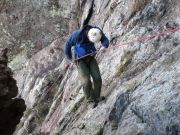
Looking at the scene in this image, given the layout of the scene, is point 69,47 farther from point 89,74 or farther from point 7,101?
point 7,101

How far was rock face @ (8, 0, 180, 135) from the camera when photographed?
898 cm

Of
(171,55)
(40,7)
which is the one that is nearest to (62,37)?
(40,7)

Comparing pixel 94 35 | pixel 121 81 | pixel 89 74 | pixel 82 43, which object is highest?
pixel 94 35

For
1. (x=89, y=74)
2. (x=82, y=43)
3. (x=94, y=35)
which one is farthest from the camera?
(x=89, y=74)

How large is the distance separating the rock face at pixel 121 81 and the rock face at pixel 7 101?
1.48 meters

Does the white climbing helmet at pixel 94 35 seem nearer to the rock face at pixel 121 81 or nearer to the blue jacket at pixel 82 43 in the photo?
the blue jacket at pixel 82 43

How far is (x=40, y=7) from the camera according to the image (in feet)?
78.4

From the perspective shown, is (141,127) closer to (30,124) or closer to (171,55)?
(171,55)

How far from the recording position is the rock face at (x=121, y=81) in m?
8.98

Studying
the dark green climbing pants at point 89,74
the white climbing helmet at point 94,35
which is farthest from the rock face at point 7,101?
the white climbing helmet at point 94,35

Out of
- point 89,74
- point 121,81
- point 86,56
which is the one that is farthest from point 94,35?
point 121,81

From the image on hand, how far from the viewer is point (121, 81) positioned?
1170cm

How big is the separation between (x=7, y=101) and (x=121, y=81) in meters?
2.98

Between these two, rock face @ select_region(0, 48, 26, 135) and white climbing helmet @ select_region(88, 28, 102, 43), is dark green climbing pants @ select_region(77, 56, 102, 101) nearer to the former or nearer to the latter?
white climbing helmet @ select_region(88, 28, 102, 43)
